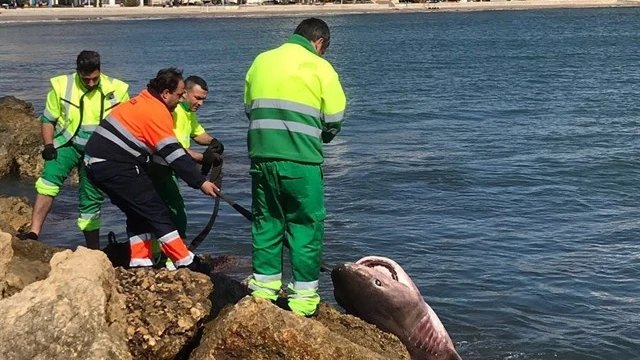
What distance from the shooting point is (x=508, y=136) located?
67.6 ft

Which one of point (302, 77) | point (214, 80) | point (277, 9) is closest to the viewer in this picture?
point (302, 77)

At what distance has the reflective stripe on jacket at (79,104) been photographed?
7812 mm

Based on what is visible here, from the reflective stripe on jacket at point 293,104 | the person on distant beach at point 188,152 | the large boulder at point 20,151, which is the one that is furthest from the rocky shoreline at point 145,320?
the large boulder at point 20,151

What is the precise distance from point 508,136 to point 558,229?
337 inches

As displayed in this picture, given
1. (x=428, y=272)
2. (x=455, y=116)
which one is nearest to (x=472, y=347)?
(x=428, y=272)

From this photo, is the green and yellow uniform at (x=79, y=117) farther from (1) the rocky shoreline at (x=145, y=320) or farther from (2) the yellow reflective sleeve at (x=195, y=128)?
(1) the rocky shoreline at (x=145, y=320)

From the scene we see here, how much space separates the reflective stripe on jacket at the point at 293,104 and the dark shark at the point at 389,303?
100 centimetres

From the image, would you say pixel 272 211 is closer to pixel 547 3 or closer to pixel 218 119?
pixel 218 119

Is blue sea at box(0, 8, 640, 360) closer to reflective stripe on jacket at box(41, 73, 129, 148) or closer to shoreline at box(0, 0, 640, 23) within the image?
reflective stripe on jacket at box(41, 73, 129, 148)

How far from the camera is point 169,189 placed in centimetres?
731

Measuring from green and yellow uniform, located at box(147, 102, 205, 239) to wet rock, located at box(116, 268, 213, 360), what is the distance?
1.36 meters

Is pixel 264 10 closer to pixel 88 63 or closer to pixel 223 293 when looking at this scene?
pixel 88 63

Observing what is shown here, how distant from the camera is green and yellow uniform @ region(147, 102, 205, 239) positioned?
7.12m

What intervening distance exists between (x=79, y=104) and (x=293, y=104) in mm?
2885
